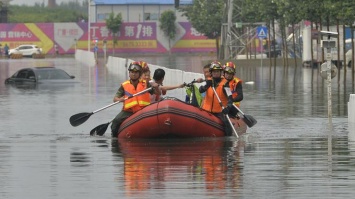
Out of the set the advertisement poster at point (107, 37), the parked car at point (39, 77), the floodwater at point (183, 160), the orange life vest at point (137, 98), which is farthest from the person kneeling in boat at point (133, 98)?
the advertisement poster at point (107, 37)

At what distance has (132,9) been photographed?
139 m

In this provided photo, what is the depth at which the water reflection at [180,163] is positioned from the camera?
15.4m

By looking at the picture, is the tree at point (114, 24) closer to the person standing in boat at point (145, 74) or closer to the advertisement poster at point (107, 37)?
the advertisement poster at point (107, 37)

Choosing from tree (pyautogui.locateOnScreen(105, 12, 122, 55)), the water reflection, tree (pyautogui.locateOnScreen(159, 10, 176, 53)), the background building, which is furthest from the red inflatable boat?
the background building

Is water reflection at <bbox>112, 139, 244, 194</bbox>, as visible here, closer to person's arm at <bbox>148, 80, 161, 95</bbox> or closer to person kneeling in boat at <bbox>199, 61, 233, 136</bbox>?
person kneeling in boat at <bbox>199, 61, 233, 136</bbox>

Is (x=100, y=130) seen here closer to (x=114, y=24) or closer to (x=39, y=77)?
(x=39, y=77)

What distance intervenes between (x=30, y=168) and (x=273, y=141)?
621 centimetres

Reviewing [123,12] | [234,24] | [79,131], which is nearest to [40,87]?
[79,131]

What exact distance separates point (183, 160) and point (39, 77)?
33920mm

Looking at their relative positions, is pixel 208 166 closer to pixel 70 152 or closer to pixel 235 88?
pixel 70 152

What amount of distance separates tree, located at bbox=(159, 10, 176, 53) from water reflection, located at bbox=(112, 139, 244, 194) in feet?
331

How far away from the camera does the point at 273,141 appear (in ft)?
74.1

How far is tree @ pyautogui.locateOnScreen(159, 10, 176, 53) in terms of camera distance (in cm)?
12325

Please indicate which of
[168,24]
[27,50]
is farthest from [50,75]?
[168,24]
